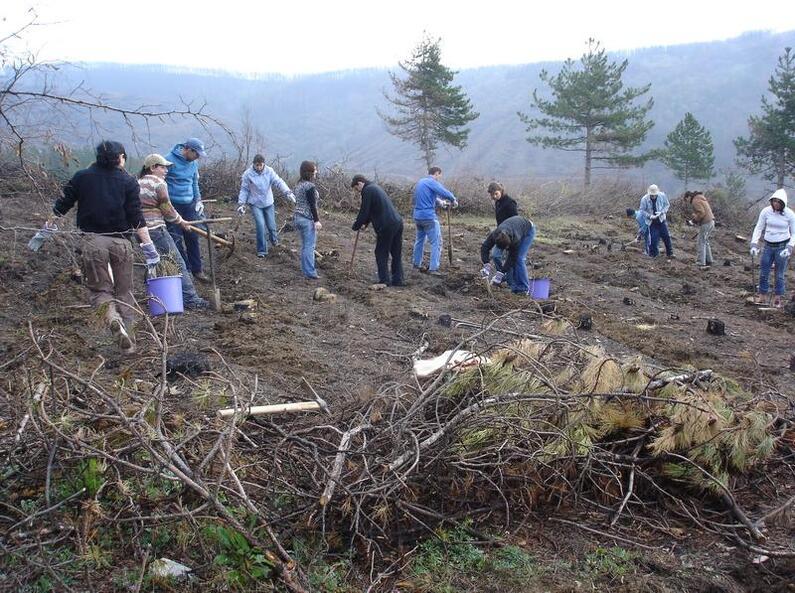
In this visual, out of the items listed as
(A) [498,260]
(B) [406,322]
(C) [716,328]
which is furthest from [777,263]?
(B) [406,322]

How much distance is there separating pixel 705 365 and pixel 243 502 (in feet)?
17.3

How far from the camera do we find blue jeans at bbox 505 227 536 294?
29.8ft

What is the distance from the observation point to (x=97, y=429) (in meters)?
3.71

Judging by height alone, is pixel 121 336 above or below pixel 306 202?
below

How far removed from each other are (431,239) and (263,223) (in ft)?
8.40

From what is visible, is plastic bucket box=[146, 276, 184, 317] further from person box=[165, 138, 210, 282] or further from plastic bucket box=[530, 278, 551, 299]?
plastic bucket box=[530, 278, 551, 299]

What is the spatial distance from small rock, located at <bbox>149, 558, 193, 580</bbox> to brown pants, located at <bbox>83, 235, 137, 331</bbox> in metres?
2.99

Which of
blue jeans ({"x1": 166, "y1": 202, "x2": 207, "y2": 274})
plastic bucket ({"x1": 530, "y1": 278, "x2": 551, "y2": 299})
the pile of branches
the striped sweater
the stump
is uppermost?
the striped sweater

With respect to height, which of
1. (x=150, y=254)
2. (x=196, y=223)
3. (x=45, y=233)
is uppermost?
(x=45, y=233)

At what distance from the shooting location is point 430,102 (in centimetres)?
2975

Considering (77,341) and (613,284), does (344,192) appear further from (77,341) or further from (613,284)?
(77,341)

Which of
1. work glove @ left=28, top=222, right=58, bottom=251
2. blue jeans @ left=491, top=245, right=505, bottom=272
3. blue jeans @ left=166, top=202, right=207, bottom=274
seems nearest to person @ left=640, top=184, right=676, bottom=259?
blue jeans @ left=491, top=245, right=505, bottom=272

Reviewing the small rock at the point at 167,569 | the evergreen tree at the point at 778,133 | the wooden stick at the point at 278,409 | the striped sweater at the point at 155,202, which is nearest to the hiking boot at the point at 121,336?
the striped sweater at the point at 155,202

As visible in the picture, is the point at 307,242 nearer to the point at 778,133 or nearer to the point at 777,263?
the point at 777,263
